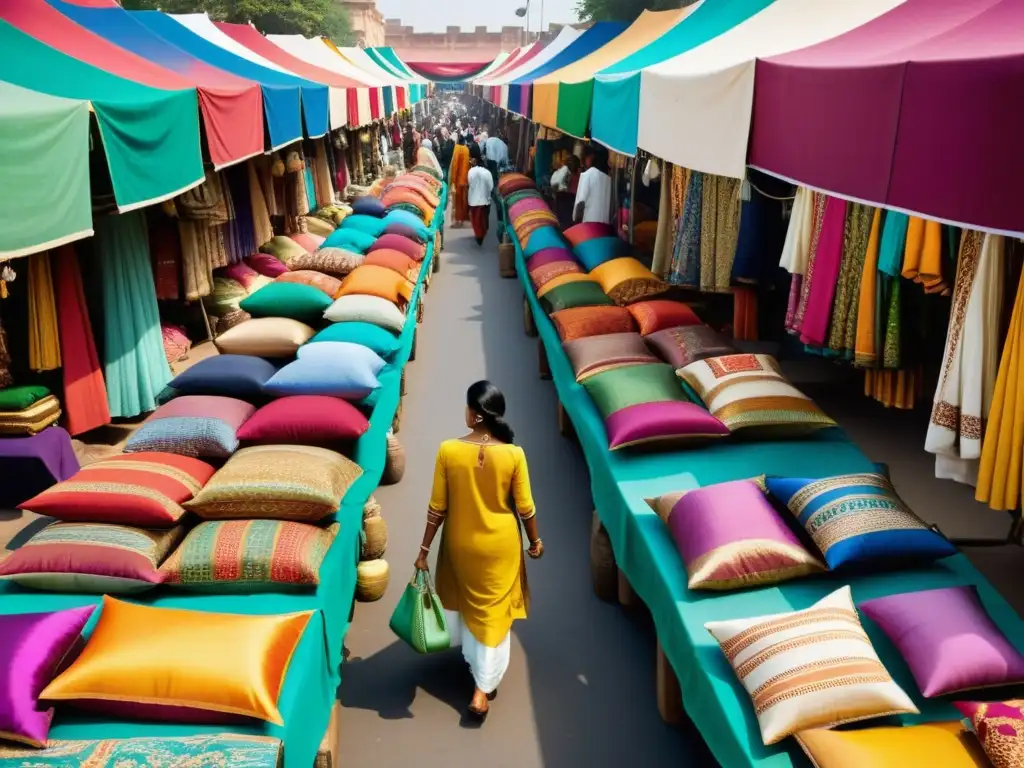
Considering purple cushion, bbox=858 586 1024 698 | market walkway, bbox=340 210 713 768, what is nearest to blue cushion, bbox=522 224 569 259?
market walkway, bbox=340 210 713 768

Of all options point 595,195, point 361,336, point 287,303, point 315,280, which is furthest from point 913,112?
point 595,195

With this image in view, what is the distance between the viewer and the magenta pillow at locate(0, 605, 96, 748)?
8.36 ft

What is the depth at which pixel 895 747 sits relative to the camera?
2373 mm

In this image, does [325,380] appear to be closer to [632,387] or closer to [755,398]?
[632,387]

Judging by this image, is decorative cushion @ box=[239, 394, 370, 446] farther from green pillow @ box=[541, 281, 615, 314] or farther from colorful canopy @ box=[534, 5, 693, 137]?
colorful canopy @ box=[534, 5, 693, 137]

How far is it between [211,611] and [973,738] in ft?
8.28

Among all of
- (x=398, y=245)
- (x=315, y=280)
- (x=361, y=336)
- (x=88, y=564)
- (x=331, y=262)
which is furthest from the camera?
(x=398, y=245)

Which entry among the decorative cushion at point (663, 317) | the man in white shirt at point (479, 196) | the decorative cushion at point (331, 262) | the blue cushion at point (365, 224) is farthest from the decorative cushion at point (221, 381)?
the man in white shirt at point (479, 196)

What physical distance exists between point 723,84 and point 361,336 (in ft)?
9.23

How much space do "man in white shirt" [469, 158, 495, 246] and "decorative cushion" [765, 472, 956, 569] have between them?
1082 cm

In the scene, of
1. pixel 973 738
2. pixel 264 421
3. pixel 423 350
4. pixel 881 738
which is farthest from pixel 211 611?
pixel 423 350

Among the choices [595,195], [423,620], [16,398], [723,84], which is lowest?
[423,620]

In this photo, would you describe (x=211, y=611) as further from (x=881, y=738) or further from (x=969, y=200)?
(x=969, y=200)

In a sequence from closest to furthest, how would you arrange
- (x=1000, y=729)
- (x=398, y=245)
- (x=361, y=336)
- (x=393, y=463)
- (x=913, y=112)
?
(x=1000, y=729), (x=913, y=112), (x=393, y=463), (x=361, y=336), (x=398, y=245)
